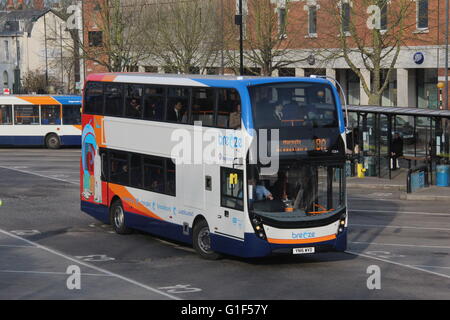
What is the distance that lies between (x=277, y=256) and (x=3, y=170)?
22885mm

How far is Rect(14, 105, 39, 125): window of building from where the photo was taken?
53.2 m

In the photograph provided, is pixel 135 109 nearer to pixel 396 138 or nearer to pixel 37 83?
pixel 396 138

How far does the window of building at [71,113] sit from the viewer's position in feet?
175

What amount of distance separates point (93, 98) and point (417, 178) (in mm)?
13238

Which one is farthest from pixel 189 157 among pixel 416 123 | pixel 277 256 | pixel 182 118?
pixel 416 123

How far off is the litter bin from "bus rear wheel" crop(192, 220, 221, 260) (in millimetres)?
16012

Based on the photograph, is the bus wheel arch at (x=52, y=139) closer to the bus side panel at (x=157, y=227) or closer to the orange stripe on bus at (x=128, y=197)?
the orange stripe on bus at (x=128, y=197)

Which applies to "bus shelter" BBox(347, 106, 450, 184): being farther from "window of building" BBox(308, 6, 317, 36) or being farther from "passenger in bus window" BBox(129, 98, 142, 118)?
"window of building" BBox(308, 6, 317, 36)

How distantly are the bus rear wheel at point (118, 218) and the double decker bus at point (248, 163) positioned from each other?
201 cm

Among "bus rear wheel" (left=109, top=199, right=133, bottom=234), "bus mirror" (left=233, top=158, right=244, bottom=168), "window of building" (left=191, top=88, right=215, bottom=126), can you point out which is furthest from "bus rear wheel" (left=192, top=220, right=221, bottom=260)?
"bus rear wheel" (left=109, top=199, right=133, bottom=234)

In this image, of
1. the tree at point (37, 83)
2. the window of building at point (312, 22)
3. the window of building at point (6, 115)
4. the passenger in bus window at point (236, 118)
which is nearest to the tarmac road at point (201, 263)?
the passenger in bus window at point (236, 118)

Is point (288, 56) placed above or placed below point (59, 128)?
above
